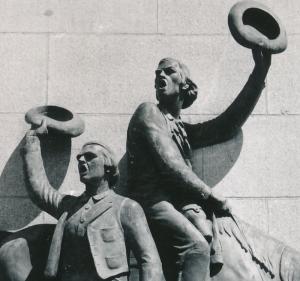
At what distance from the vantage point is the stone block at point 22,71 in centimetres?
1312

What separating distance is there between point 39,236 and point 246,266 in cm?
200

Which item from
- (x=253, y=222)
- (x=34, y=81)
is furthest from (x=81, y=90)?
(x=253, y=222)

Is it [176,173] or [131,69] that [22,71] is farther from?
[176,173]

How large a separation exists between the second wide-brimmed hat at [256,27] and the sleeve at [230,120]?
35 cm

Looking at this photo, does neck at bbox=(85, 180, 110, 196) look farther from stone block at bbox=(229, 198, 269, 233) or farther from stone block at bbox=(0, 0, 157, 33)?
→ stone block at bbox=(0, 0, 157, 33)

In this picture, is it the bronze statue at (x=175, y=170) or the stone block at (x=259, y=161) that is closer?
the bronze statue at (x=175, y=170)

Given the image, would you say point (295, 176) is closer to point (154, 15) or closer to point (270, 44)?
point (270, 44)

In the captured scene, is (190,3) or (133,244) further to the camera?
(190,3)

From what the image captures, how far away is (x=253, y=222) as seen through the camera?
41.7ft

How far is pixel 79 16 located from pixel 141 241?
10.1ft

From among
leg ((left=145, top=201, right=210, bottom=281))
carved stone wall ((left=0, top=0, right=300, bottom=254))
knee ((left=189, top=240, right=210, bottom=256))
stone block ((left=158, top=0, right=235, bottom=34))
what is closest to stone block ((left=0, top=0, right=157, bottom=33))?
carved stone wall ((left=0, top=0, right=300, bottom=254))

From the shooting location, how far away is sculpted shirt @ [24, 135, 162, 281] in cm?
1141

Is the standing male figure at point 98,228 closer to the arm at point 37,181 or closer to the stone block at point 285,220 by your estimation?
the arm at point 37,181

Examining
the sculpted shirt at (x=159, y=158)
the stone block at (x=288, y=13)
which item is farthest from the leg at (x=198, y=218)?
the stone block at (x=288, y=13)
